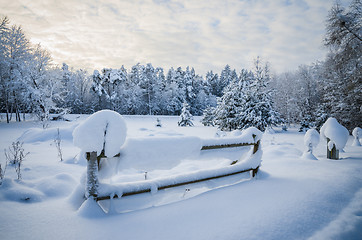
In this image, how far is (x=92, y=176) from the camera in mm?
2258

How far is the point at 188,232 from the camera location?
203 cm

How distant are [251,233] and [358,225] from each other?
60.1 inches

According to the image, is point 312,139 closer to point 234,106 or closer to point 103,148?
point 103,148

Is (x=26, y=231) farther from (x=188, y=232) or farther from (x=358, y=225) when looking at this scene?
(x=358, y=225)

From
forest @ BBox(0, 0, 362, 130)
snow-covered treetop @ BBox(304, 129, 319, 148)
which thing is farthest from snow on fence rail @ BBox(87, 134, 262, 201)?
forest @ BBox(0, 0, 362, 130)

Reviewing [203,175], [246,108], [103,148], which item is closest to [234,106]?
[246,108]

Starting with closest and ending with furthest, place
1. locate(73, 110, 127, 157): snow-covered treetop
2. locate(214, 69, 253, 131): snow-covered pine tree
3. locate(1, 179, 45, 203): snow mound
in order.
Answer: locate(73, 110, 127, 157): snow-covered treetop < locate(1, 179, 45, 203): snow mound < locate(214, 69, 253, 131): snow-covered pine tree

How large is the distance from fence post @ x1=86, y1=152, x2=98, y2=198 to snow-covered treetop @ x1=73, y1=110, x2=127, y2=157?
5.3 inches

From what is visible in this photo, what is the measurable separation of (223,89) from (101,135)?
25367mm

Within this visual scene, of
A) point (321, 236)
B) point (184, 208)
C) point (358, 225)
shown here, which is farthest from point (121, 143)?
point (358, 225)

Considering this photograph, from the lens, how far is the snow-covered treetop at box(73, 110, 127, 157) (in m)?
2.17

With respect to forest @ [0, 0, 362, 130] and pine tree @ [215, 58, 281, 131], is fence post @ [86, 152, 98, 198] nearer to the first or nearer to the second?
forest @ [0, 0, 362, 130]

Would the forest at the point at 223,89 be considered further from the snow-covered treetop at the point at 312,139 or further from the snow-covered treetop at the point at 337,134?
the snow-covered treetop at the point at 312,139

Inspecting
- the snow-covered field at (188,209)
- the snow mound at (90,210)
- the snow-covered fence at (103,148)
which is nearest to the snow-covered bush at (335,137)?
the snow-covered field at (188,209)
